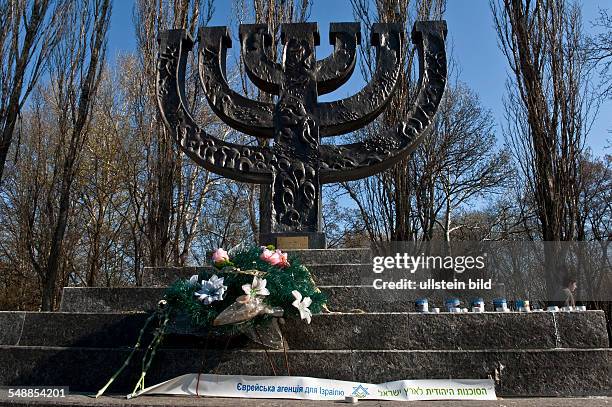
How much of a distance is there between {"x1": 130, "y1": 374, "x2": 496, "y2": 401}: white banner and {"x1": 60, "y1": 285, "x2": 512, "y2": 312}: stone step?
0.87 metres

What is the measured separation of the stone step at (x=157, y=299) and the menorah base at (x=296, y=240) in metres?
1.10

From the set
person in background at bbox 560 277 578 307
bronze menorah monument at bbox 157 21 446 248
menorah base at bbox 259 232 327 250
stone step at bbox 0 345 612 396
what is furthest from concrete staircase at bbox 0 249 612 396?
person in background at bbox 560 277 578 307

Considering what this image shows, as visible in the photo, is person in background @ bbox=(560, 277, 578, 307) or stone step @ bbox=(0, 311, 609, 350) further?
person in background @ bbox=(560, 277, 578, 307)

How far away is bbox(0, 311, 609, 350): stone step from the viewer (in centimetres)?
296

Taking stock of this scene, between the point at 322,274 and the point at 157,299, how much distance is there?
1.27m

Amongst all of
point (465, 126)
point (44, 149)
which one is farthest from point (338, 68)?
point (44, 149)

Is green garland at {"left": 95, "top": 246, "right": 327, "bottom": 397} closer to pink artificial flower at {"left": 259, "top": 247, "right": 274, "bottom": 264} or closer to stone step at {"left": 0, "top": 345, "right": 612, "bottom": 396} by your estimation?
pink artificial flower at {"left": 259, "top": 247, "right": 274, "bottom": 264}

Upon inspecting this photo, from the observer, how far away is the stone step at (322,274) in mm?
4055

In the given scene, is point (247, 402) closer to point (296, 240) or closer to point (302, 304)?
point (302, 304)

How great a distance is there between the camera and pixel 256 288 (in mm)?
2799

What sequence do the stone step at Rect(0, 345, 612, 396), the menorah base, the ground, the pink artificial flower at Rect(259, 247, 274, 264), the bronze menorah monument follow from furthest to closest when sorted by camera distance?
the bronze menorah monument, the menorah base, the pink artificial flower at Rect(259, 247, 274, 264), the stone step at Rect(0, 345, 612, 396), the ground

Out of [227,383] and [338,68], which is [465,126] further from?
[227,383]

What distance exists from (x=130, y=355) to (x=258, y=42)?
3.73 m

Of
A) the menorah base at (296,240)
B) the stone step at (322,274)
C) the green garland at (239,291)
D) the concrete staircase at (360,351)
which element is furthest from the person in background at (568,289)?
the green garland at (239,291)
